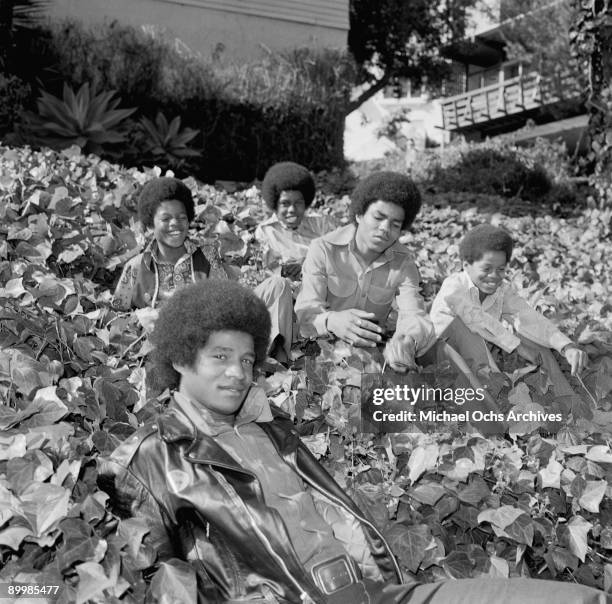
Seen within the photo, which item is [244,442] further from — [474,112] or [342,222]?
[474,112]

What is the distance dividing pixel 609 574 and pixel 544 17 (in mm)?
21920

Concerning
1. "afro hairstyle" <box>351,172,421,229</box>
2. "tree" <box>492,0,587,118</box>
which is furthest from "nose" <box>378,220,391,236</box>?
"tree" <box>492,0,587,118</box>

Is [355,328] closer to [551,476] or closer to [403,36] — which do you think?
[551,476]

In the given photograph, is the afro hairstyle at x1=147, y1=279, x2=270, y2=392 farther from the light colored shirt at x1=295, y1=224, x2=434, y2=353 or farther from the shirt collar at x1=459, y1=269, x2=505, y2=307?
the shirt collar at x1=459, y1=269, x2=505, y2=307

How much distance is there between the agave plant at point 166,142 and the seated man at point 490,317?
254 inches

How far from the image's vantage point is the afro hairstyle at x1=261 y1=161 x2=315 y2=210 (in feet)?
18.9

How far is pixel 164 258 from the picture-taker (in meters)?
4.37

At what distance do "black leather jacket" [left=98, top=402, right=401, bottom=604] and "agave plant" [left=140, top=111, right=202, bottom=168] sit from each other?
804 centimetres

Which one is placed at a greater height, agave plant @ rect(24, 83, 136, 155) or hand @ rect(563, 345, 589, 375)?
agave plant @ rect(24, 83, 136, 155)

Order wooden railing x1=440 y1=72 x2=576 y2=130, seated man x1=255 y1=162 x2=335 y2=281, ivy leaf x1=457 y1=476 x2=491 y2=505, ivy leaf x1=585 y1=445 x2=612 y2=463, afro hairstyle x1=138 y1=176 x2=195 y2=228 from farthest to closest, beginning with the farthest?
1. wooden railing x1=440 y1=72 x2=576 y2=130
2. seated man x1=255 y1=162 x2=335 y2=281
3. afro hairstyle x1=138 y1=176 x2=195 y2=228
4. ivy leaf x1=585 y1=445 x2=612 y2=463
5. ivy leaf x1=457 y1=476 x2=491 y2=505

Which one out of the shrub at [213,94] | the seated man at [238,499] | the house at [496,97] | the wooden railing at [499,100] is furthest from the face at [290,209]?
the wooden railing at [499,100]

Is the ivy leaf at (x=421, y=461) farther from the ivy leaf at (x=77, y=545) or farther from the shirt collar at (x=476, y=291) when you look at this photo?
the shirt collar at (x=476, y=291)

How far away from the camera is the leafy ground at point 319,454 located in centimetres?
215

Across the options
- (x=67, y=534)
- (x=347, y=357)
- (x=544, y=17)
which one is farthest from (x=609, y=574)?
(x=544, y=17)
